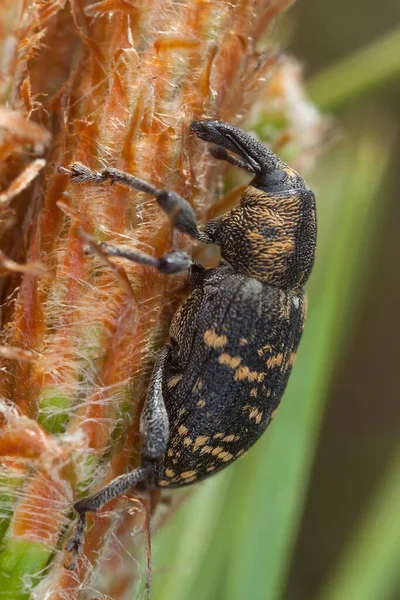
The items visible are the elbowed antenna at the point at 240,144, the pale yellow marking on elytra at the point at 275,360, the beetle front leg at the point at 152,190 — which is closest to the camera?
the beetle front leg at the point at 152,190

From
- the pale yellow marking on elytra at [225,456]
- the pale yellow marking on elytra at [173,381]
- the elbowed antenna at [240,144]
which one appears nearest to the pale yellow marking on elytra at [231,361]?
the pale yellow marking on elytra at [173,381]

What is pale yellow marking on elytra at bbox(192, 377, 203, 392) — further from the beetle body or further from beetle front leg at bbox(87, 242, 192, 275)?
beetle front leg at bbox(87, 242, 192, 275)

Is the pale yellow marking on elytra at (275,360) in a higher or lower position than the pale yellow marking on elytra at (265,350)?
lower

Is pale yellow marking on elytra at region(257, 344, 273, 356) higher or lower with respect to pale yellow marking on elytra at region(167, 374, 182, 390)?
higher

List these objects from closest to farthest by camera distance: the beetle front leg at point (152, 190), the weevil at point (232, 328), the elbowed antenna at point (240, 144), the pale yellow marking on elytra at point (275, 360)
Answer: the beetle front leg at point (152, 190)
the elbowed antenna at point (240, 144)
the weevil at point (232, 328)
the pale yellow marking on elytra at point (275, 360)

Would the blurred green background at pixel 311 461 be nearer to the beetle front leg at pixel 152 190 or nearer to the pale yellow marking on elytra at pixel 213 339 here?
the pale yellow marking on elytra at pixel 213 339

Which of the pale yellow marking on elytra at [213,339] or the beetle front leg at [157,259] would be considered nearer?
the beetle front leg at [157,259]

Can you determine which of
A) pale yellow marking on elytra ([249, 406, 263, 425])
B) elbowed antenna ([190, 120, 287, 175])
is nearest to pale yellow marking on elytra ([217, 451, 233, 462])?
pale yellow marking on elytra ([249, 406, 263, 425])

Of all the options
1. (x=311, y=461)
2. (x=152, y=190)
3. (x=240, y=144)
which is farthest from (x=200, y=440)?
(x=311, y=461)

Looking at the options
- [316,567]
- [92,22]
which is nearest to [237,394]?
[92,22]
